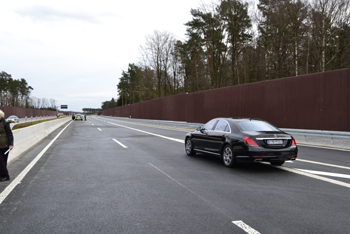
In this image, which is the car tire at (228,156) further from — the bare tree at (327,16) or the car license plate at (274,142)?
the bare tree at (327,16)

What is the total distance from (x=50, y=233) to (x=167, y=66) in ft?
172

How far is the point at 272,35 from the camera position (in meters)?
32.0

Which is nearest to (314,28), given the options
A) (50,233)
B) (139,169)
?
(139,169)

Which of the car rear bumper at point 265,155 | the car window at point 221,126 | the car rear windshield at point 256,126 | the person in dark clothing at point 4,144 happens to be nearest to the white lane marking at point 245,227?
the car rear bumper at point 265,155

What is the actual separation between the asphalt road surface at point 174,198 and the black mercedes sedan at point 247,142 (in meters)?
0.39

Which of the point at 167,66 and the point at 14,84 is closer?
the point at 167,66

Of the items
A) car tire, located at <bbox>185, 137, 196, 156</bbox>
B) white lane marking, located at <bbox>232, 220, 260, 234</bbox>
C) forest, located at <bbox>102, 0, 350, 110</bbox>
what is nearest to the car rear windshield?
car tire, located at <bbox>185, 137, 196, 156</bbox>

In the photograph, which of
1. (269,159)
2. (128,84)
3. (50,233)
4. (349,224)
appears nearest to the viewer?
(50,233)

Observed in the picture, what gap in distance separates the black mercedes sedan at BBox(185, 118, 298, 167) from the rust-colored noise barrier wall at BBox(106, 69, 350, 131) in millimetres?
6769

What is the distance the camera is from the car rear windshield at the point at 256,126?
798 cm

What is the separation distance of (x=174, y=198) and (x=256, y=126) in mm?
4025

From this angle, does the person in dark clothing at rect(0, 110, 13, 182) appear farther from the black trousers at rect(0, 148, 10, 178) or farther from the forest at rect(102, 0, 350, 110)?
the forest at rect(102, 0, 350, 110)

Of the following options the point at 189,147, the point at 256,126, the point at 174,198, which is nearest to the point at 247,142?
the point at 256,126

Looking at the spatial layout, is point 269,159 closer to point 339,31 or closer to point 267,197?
point 267,197
